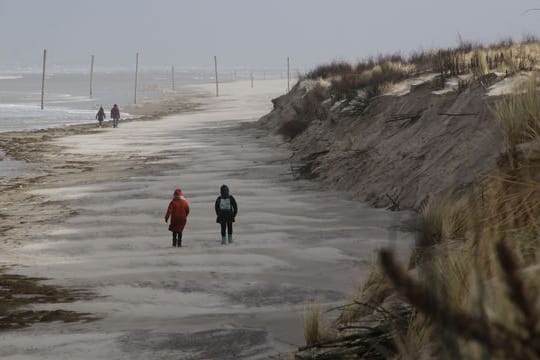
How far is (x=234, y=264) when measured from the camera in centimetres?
998

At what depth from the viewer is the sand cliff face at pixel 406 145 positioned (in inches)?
492

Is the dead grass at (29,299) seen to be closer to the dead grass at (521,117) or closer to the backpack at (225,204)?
the backpack at (225,204)

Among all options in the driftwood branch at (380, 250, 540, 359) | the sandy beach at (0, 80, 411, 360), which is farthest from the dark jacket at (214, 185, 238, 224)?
the driftwood branch at (380, 250, 540, 359)

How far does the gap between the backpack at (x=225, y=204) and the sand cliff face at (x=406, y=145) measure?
2.91m

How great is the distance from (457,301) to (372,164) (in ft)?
38.8

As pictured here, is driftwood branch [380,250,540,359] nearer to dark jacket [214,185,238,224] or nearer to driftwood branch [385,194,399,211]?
dark jacket [214,185,238,224]

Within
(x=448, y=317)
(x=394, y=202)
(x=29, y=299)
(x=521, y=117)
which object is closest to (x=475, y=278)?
(x=448, y=317)

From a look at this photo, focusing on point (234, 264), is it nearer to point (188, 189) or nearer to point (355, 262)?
point (355, 262)

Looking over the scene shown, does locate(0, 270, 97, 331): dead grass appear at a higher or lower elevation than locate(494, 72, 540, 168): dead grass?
lower

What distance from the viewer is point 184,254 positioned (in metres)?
10.7

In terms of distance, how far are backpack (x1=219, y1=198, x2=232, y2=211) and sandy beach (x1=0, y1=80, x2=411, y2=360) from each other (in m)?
0.51

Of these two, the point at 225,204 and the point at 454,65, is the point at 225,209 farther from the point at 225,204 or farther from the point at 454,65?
the point at 454,65

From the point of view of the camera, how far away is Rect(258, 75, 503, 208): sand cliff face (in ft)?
41.0

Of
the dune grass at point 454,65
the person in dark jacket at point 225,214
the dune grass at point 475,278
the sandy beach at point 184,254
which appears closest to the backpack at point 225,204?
the person in dark jacket at point 225,214
